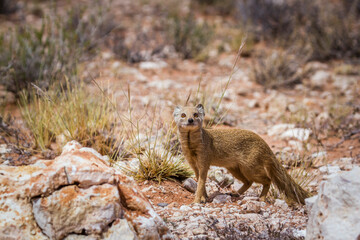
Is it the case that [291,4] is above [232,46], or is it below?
above

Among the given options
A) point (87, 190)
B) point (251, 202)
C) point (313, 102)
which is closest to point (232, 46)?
point (313, 102)

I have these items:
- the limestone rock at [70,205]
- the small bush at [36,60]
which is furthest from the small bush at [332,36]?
the limestone rock at [70,205]

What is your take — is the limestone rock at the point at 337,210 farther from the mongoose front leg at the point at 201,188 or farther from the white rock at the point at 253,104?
the white rock at the point at 253,104

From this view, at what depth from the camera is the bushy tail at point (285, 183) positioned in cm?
374

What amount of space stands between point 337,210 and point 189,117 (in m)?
1.50

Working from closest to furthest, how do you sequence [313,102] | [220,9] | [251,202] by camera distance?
[251,202], [313,102], [220,9]

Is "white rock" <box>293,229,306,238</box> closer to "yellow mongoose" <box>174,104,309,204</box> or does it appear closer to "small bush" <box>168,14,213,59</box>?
"yellow mongoose" <box>174,104,309,204</box>

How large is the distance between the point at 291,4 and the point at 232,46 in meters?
2.57

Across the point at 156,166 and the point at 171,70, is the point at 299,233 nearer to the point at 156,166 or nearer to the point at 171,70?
the point at 156,166

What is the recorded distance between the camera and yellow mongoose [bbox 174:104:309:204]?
363 cm

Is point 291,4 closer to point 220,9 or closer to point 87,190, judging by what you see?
point 220,9

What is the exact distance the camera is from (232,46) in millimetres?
9273

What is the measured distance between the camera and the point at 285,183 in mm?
3725

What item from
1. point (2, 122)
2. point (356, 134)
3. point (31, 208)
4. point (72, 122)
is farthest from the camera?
point (356, 134)
